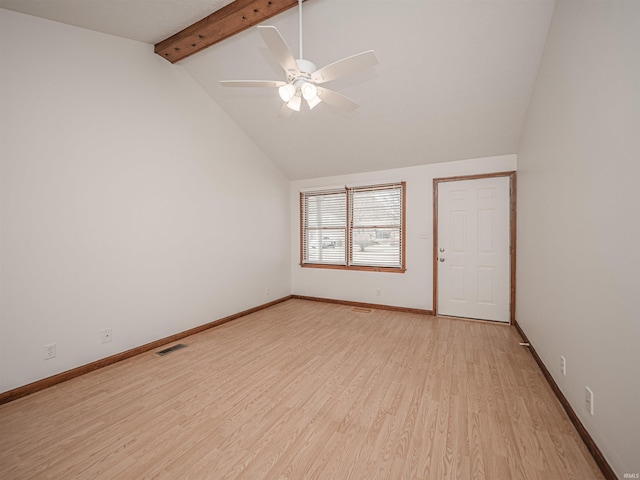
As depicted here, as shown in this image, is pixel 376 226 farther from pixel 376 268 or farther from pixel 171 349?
pixel 171 349

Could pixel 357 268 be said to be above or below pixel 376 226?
below

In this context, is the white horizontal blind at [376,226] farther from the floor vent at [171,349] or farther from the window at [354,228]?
the floor vent at [171,349]

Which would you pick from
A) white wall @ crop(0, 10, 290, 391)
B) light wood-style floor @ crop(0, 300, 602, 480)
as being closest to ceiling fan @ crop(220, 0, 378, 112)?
white wall @ crop(0, 10, 290, 391)

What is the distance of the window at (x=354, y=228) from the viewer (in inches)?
184

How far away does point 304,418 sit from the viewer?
1.96 metres

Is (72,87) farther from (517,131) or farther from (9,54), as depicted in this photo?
(517,131)

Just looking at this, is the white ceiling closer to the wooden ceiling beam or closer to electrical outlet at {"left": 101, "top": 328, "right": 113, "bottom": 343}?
the wooden ceiling beam

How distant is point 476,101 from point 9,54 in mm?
4393

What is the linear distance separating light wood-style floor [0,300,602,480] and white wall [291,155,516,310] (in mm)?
1305

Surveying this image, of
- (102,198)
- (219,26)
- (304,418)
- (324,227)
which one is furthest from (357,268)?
(219,26)

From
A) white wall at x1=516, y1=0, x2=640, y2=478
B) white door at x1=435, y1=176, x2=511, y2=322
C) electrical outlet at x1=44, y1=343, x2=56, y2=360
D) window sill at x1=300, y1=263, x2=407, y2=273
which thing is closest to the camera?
white wall at x1=516, y1=0, x2=640, y2=478

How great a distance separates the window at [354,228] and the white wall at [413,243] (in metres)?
0.13

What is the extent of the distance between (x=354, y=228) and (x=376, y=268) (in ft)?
2.73

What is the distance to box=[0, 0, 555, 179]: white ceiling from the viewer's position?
245 centimetres
